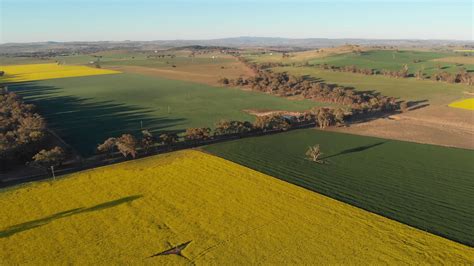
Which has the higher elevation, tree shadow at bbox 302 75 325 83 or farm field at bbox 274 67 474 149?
tree shadow at bbox 302 75 325 83

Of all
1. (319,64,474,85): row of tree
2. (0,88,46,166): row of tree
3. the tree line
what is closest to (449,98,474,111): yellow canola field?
(319,64,474,85): row of tree

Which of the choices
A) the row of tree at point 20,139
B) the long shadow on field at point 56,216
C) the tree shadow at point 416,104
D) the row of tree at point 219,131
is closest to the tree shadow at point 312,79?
the tree shadow at point 416,104

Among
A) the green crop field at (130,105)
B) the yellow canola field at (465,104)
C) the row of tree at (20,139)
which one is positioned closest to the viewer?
the row of tree at (20,139)

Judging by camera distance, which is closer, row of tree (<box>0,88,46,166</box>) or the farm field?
row of tree (<box>0,88,46,166</box>)

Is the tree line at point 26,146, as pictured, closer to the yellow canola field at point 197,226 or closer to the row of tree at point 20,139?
the row of tree at point 20,139

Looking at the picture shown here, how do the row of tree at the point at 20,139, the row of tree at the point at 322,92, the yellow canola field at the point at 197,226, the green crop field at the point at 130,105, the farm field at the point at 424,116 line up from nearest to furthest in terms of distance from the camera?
the yellow canola field at the point at 197,226 → the row of tree at the point at 20,139 → the farm field at the point at 424,116 → the green crop field at the point at 130,105 → the row of tree at the point at 322,92

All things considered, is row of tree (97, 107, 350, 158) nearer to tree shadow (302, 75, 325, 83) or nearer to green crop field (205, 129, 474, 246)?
green crop field (205, 129, 474, 246)
